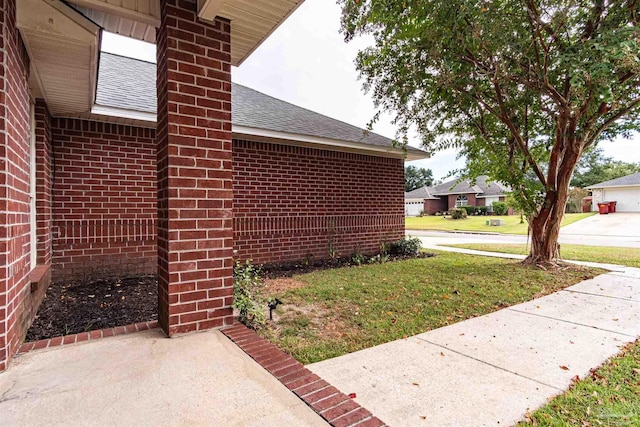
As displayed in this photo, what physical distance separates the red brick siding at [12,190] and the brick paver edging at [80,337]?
0.27 ft

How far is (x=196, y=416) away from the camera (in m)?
1.66

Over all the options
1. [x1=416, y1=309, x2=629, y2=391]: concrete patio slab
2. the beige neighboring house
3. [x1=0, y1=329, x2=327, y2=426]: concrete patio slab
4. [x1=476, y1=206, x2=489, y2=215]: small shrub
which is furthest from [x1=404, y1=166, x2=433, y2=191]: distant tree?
[x1=0, y1=329, x2=327, y2=426]: concrete patio slab

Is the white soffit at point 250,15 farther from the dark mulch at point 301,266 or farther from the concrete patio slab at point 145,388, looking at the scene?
the dark mulch at point 301,266

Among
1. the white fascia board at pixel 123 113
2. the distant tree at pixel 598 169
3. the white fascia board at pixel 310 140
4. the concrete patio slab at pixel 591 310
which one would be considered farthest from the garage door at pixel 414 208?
the white fascia board at pixel 123 113

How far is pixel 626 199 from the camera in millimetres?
28750

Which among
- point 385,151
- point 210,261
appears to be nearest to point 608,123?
point 385,151

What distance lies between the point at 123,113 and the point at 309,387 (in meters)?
4.67

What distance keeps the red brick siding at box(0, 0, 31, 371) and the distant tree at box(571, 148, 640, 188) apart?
5189 cm

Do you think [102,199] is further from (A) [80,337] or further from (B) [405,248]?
(B) [405,248]

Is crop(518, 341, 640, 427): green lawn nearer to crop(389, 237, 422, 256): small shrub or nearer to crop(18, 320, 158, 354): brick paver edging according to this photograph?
crop(18, 320, 158, 354): brick paver edging

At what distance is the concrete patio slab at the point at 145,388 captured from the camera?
5.40ft

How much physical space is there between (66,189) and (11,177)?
3.13 metres

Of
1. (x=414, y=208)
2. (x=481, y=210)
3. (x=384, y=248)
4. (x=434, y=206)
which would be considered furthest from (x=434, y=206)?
(x=384, y=248)

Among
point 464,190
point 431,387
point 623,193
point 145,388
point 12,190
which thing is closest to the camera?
point 145,388
